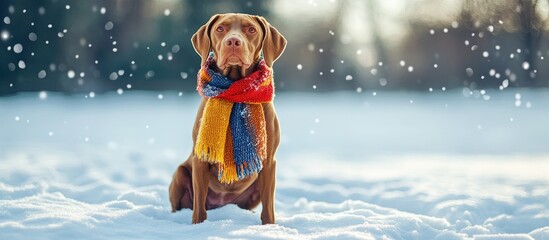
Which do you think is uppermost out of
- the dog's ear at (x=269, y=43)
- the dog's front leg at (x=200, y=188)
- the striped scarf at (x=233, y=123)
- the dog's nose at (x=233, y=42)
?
the dog's ear at (x=269, y=43)

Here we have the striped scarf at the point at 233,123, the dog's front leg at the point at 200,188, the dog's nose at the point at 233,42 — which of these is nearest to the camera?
the dog's nose at the point at 233,42

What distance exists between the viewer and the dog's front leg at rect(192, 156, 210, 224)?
3961 millimetres

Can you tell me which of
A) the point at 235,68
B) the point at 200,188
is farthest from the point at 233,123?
the point at 200,188

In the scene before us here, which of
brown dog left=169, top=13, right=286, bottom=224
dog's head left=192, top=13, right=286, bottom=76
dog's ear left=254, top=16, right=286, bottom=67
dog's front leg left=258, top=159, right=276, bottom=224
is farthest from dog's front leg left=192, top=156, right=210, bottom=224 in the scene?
dog's ear left=254, top=16, right=286, bottom=67

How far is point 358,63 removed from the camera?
12.0m

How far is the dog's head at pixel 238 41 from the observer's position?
3.72 metres

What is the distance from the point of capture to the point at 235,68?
3.92 metres

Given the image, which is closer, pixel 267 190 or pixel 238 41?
pixel 238 41

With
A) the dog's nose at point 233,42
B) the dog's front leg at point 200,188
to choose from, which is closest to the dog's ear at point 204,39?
the dog's nose at point 233,42

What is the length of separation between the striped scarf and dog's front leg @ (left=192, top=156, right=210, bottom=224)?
6cm

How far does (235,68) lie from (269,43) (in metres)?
0.28

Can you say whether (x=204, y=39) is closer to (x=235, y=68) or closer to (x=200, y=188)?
(x=235, y=68)

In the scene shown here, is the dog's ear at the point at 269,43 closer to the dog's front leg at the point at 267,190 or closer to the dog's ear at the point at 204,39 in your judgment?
the dog's ear at the point at 204,39

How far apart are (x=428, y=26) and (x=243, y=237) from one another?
9.39 m
